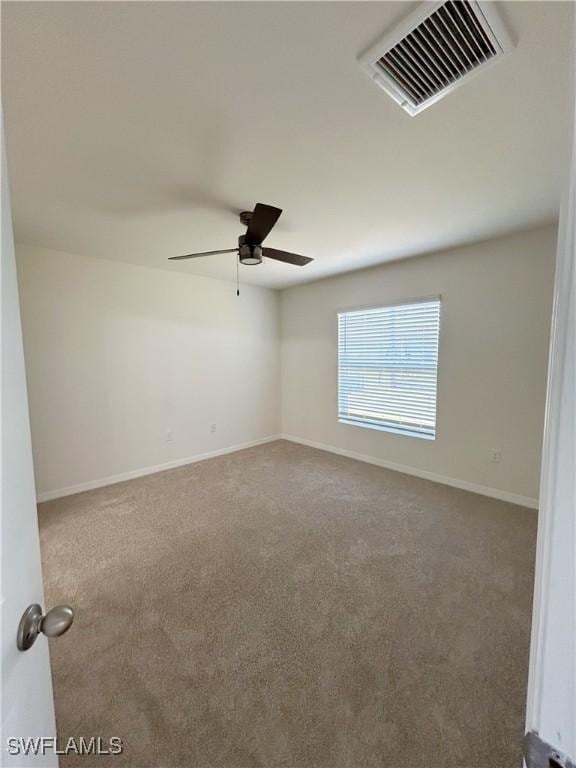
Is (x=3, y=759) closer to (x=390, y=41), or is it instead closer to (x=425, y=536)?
(x=390, y=41)

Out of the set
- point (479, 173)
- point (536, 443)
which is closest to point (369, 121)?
point (479, 173)

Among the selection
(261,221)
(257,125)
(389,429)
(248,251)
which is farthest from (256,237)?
(389,429)

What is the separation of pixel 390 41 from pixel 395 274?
2688mm

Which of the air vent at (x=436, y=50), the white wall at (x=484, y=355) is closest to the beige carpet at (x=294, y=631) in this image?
the white wall at (x=484, y=355)

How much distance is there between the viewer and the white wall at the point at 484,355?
8.98 feet

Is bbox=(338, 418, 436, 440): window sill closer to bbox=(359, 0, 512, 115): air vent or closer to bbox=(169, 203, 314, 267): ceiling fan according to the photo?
bbox=(169, 203, 314, 267): ceiling fan

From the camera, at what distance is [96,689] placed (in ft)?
4.28

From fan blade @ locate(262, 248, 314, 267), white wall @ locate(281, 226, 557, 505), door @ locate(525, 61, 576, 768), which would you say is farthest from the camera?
white wall @ locate(281, 226, 557, 505)

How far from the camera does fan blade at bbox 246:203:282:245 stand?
1.79 m

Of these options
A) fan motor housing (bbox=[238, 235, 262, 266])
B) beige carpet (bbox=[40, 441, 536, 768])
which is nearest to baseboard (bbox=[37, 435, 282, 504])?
beige carpet (bbox=[40, 441, 536, 768])

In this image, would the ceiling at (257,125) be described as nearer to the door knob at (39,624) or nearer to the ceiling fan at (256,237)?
the ceiling fan at (256,237)

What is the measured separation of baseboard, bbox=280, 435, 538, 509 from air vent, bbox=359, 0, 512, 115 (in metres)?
3.13

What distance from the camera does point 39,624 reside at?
1.85 ft

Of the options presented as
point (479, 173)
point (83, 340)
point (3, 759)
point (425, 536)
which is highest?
point (479, 173)
